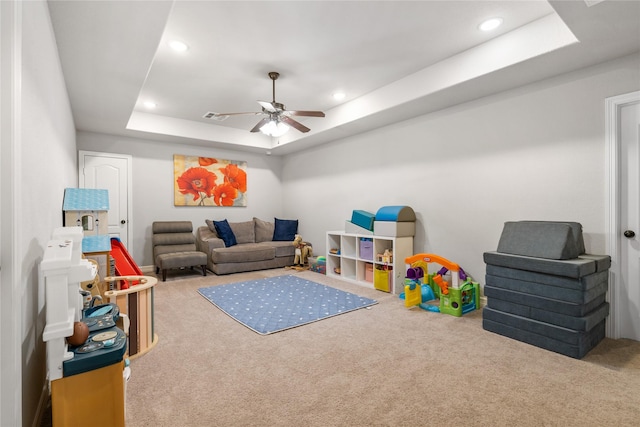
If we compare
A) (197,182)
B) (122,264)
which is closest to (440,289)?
(122,264)

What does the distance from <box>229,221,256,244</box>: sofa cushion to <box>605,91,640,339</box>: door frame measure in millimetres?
5168

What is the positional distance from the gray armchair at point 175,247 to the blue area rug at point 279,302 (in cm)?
85

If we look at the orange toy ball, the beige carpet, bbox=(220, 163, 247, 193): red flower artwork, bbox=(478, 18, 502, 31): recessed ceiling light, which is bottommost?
the beige carpet

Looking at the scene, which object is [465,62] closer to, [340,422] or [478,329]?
[478,329]

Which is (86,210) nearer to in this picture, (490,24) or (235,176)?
(235,176)

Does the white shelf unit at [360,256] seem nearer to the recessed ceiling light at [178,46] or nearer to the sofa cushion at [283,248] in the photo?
the sofa cushion at [283,248]

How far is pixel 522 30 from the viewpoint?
2.69m

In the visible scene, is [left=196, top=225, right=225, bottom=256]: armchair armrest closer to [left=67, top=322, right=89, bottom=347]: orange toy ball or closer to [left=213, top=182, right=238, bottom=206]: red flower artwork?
[left=213, top=182, right=238, bottom=206]: red flower artwork

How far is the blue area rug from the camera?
2957mm

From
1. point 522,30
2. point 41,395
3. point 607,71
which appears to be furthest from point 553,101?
point 41,395

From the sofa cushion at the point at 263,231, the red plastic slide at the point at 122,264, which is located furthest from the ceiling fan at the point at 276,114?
the sofa cushion at the point at 263,231

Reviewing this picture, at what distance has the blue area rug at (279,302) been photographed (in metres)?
2.96

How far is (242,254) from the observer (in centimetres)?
521

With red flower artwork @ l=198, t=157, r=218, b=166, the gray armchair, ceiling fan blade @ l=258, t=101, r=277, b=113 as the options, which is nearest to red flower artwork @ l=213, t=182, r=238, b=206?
red flower artwork @ l=198, t=157, r=218, b=166
